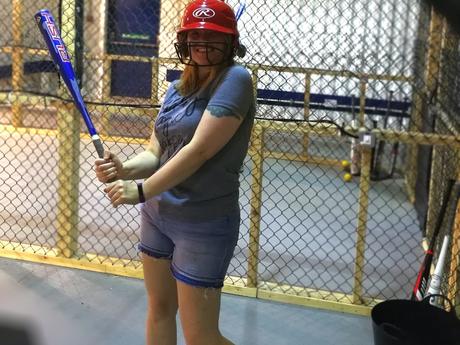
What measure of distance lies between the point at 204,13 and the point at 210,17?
0.07 feet

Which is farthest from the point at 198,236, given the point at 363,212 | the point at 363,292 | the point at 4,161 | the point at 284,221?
the point at 4,161

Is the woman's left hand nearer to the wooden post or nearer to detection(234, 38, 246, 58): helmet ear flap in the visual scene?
detection(234, 38, 246, 58): helmet ear flap

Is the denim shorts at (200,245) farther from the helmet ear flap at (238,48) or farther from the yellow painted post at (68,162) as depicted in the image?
the yellow painted post at (68,162)

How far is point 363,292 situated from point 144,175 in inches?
76.5

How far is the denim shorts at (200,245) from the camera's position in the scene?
166cm

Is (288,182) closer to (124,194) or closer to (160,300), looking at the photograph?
(160,300)

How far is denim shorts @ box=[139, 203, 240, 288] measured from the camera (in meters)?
1.66

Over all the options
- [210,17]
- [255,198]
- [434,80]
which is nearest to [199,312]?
[210,17]

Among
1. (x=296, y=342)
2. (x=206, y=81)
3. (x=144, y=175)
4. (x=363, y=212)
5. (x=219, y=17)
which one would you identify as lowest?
(x=296, y=342)

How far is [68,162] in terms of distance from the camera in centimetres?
321

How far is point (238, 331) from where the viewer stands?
106 inches

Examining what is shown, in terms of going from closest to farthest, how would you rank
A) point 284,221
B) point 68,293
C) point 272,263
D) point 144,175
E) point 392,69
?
point 144,175 → point 68,293 → point 272,263 → point 284,221 → point 392,69

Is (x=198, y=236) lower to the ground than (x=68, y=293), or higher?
higher

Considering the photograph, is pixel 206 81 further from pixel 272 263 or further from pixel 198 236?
pixel 272 263
